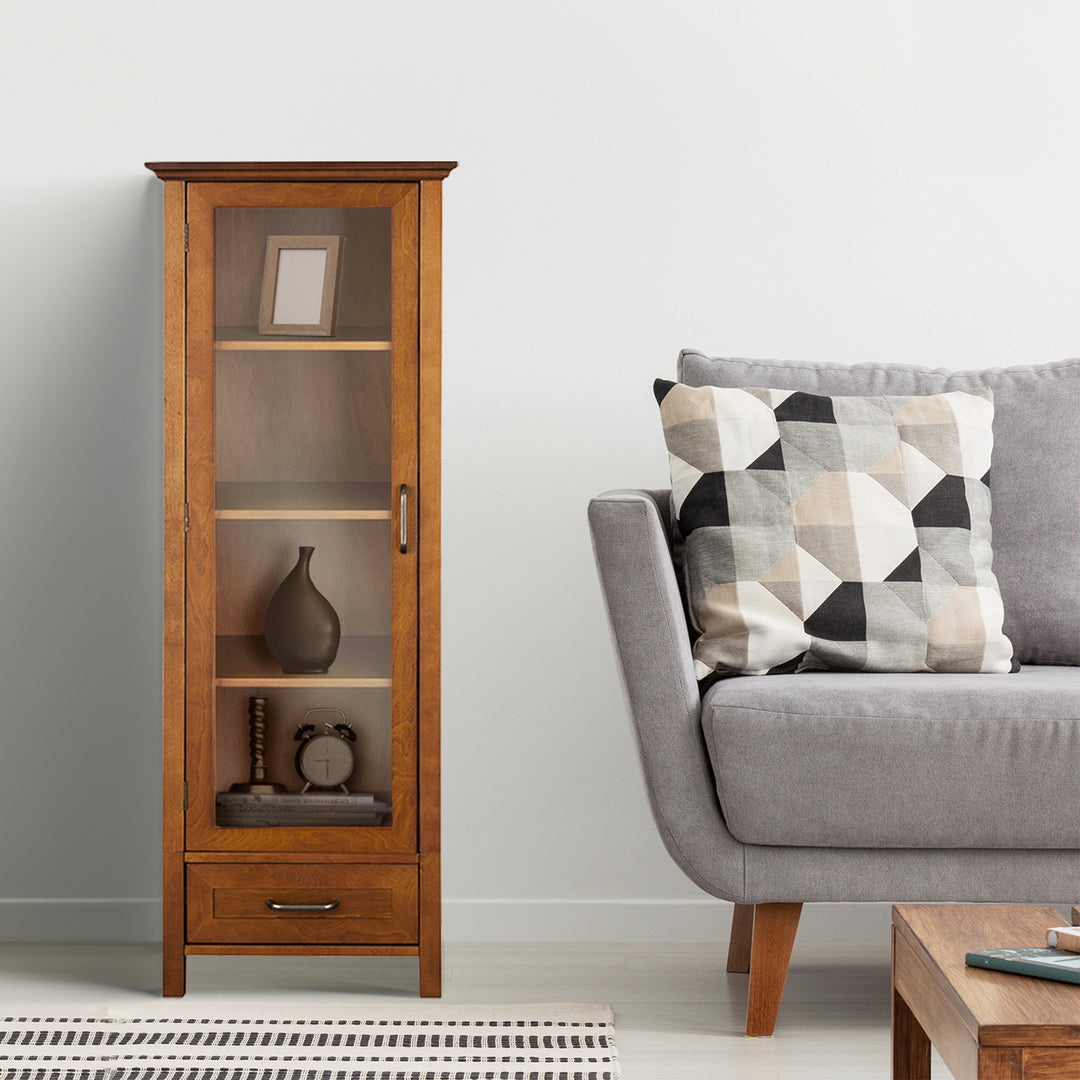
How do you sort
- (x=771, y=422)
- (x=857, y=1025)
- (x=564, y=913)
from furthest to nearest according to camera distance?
(x=564, y=913) → (x=771, y=422) → (x=857, y=1025)

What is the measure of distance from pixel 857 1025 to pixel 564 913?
0.64 metres

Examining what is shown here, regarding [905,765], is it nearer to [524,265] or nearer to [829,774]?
[829,774]

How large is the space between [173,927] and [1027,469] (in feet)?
5.14

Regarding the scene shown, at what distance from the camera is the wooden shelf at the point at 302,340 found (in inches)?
73.7

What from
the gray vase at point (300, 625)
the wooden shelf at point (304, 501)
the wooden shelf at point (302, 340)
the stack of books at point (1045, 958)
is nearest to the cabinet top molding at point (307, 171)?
the wooden shelf at point (302, 340)

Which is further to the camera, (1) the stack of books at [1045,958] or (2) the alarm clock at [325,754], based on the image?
(2) the alarm clock at [325,754]

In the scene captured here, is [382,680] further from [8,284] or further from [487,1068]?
[8,284]

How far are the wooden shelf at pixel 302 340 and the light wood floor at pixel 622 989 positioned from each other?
1.04 meters

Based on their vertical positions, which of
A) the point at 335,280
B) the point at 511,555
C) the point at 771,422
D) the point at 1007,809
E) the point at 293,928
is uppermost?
the point at 335,280

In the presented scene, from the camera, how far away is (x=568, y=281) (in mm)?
2217

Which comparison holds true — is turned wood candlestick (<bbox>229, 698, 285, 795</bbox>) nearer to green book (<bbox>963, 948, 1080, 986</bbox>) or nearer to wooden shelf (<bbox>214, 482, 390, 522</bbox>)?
wooden shelf (<bbox>214, 482, 390, 522</bbox>)

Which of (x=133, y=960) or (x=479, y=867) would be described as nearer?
(x=133, y=960)

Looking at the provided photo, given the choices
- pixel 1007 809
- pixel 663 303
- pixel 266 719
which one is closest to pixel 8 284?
pixel 266 719

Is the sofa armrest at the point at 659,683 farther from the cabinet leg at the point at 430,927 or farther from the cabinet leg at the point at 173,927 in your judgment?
the cabinet leg at the point at 173,927
